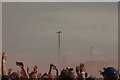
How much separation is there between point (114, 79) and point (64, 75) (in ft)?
3.69

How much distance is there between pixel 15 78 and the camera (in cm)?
834

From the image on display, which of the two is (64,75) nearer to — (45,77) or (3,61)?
(45,77)

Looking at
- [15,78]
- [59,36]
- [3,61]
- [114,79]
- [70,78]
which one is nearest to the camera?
[114,79]

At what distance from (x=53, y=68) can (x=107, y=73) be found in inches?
188

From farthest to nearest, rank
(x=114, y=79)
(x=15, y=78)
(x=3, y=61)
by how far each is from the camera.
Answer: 1. (x=3, y=61)
2. (x=15, y=78)
3. (x=114, y=79)

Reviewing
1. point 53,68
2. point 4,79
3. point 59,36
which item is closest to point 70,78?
point 4,79

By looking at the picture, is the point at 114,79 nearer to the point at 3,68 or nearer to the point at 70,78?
the point at 70,78

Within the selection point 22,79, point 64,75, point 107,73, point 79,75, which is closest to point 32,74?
point 22,79

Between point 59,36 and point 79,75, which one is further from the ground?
point 59,36

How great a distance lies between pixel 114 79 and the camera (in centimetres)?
526

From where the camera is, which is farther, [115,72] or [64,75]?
[64,75]

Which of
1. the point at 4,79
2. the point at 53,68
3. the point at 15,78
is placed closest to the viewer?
the point at 4,79

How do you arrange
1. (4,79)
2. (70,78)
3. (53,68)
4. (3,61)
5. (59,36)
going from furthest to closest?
(59,36)
(53,68)
(3,61)
(4,79)
(70,78)

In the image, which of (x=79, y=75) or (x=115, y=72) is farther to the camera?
(x=79, y=75)
